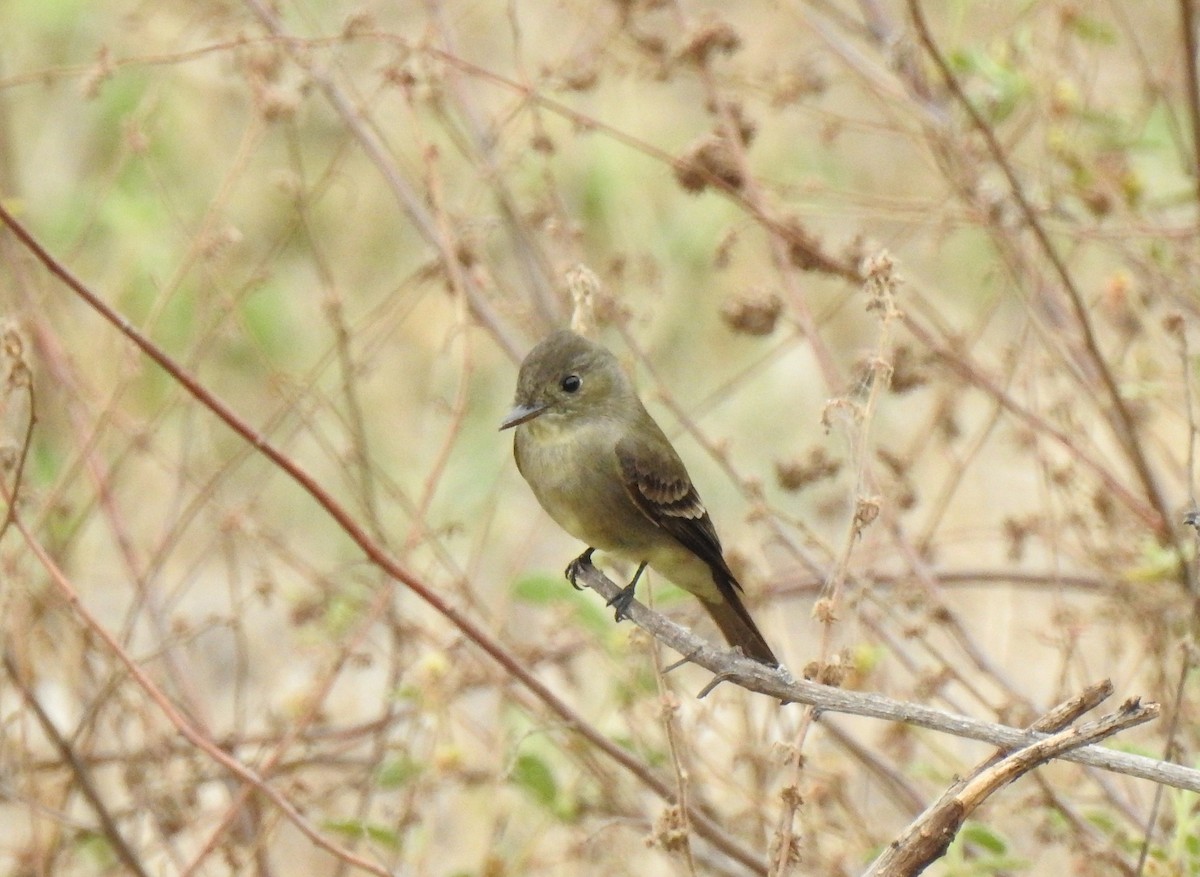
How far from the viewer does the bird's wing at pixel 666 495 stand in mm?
3320

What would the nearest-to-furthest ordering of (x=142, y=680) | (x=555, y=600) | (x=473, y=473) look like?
(x=142, y=680) → (x=555, y=600) → (x=473, y=473)

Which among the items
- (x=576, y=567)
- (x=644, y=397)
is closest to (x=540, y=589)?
(x=576, y=567)

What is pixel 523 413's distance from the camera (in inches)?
130

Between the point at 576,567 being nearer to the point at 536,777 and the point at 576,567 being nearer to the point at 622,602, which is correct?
the point at 622,602

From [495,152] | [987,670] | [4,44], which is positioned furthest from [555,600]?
[4,44]

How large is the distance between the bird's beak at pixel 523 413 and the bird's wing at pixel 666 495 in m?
0.18

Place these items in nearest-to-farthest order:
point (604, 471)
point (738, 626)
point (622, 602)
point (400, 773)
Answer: point (622, 602)
point (604, 471)
point (738, 626)
point (400, 773)

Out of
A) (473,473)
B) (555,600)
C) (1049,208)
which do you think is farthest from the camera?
(473,473)

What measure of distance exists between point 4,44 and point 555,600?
4.19m

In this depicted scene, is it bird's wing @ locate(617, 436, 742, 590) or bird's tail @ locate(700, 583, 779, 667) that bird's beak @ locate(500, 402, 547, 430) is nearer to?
bird's wing @ locate(617, 436, 742, 590)

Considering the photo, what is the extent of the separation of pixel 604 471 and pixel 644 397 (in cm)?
103

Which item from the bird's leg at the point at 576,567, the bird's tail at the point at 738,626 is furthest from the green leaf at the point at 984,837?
the bird's leg at the point at 576,567

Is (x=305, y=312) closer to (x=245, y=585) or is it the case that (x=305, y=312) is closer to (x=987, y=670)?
(x=245, y=585)

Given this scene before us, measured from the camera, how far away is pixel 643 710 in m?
4.32
